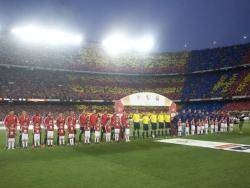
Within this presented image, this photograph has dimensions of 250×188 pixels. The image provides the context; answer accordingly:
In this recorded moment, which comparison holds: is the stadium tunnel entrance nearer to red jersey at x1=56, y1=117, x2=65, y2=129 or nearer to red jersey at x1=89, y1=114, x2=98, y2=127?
→ red jersey at x1=89, y1=114, x2=98, y2=127

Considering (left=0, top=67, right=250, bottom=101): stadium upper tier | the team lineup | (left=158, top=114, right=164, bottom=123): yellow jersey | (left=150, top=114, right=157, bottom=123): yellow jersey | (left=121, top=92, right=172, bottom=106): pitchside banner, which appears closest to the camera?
the team lineup

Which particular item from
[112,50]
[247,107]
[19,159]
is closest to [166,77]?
[112,50]

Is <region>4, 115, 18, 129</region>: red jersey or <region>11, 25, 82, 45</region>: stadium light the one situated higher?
<region>11, 25, 82, 45</region>: stadium light

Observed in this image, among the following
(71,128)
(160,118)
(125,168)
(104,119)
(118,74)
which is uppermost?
(118,74)

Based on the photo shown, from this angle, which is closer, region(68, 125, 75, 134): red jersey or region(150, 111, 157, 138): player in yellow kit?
region(68, 125, 75, 134): red jersey

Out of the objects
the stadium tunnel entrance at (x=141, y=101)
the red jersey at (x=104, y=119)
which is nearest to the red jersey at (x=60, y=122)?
the red jersey at (x=104, y=119)

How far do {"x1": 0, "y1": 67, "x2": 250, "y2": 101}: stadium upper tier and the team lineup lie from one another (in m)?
33.5

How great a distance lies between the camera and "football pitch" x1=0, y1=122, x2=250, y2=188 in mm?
10359

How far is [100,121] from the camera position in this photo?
76.7 feet

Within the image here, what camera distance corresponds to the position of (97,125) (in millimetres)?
22484

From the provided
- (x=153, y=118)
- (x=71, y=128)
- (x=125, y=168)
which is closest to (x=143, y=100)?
(x=153, y=118)

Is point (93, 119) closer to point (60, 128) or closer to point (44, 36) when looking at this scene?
point (60, 128)

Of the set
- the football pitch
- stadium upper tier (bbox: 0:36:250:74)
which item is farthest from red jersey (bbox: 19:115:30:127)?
stadium upper tier (bbox: 0:36:250:74)

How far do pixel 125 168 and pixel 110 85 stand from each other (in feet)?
188
